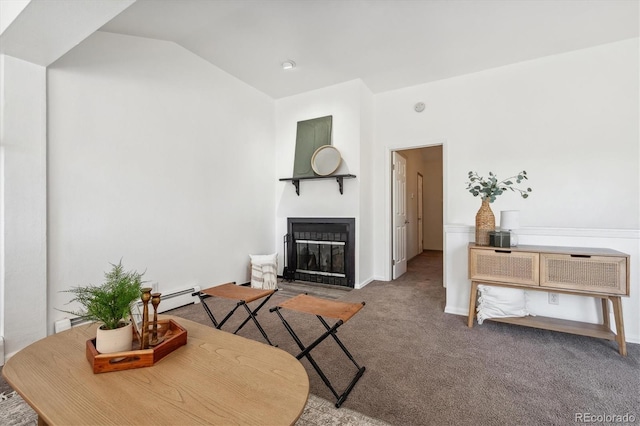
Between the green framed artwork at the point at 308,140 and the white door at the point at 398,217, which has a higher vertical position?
the green framed artwork at the point at 308,140

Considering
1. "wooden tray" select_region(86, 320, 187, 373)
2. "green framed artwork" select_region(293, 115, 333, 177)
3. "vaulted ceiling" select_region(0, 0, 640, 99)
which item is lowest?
"wooden tray" select_region(86, 320, 187, 373)

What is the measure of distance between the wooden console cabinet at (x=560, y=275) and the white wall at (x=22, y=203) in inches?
141

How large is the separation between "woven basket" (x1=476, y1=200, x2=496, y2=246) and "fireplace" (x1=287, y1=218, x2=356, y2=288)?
5.65 ft

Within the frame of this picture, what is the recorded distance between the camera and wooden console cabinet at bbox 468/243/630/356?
2.13 m

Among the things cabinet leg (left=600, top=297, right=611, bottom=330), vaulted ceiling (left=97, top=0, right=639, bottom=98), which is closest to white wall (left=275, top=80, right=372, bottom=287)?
vaulted ceiling (left=97, top=0, right=639, bottom=98)

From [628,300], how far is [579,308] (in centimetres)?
33

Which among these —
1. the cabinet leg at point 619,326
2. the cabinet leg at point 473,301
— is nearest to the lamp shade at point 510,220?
the cabinet leg at point 473,301

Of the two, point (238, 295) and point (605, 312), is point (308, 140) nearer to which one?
point (238, 295)

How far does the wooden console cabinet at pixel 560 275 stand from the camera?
213 centimetres

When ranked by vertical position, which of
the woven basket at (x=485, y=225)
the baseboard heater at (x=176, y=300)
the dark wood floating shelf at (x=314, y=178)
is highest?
the dark wood floating shelf at (x=314, y=178)

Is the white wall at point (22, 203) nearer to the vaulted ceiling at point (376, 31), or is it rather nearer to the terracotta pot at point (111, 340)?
the vaulted ceiling at point (376, 31)

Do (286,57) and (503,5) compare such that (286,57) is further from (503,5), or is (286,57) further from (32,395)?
(32,395)

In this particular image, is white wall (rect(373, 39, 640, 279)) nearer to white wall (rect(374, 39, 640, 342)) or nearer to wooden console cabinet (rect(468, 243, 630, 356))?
white wall (rect(374, 39, 640, 342))

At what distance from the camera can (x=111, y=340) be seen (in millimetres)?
1145
